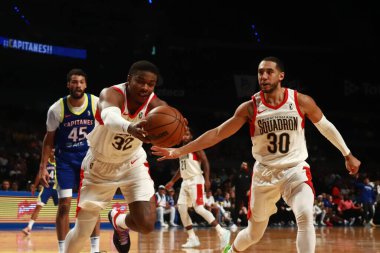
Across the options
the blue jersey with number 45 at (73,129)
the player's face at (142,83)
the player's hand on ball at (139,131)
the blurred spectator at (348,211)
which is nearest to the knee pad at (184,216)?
the blue jersey with number 45 at (73,129)

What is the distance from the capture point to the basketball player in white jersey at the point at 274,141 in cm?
618

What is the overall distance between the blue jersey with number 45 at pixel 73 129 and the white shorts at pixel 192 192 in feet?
16.1

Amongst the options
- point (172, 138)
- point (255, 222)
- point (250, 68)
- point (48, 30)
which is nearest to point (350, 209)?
point (250, 68)

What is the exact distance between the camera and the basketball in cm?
472

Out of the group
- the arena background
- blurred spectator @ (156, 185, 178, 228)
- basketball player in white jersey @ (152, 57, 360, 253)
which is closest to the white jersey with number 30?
basketball player in white jersey @ (152, 57, 360, 253)

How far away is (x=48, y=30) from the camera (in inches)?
1073

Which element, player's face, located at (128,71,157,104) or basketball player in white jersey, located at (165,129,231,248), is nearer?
player's face, located at (128,71,157,104)

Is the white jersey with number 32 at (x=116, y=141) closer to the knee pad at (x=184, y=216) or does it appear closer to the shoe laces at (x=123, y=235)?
the shoe laces at (x=123, y=235)

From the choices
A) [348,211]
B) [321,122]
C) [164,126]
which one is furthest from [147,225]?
[348,211]

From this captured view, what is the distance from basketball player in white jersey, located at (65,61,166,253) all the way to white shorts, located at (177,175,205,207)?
6.22 m

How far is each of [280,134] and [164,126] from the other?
184 cm

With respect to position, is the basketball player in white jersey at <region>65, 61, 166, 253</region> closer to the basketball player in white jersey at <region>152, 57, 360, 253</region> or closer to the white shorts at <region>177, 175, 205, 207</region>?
the basketball player in white jersey at <region>152, 57, 360, 253</region>

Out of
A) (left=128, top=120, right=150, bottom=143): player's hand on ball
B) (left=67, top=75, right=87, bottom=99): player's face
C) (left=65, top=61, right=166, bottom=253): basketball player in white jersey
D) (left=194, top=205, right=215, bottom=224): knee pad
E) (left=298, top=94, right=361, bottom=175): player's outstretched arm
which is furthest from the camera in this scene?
(left=194, top=205, right=215, bottom=224): knee pad

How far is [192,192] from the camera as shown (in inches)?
477
